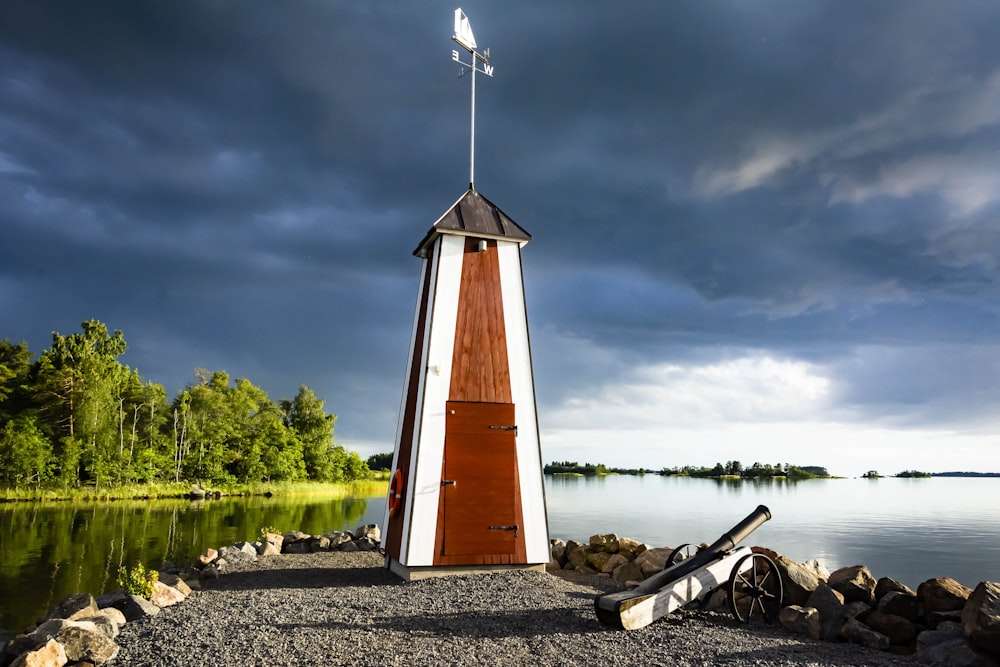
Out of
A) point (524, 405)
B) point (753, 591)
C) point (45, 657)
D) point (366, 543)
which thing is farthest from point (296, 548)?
point (753, 591)

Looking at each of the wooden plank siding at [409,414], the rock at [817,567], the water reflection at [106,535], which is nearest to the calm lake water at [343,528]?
the water reflection at [106,535]

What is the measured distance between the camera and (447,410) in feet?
35.8

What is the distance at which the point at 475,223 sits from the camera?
11789 millimetres

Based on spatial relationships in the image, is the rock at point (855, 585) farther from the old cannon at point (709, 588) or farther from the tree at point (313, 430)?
the tree at point (313, 430)

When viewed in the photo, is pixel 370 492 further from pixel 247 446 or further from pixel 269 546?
pixel 269 546

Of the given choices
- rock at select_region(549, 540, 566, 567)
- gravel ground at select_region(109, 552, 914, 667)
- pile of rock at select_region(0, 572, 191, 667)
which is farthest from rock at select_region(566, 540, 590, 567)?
pile of rock at select_region(0, 572, 191, 667)

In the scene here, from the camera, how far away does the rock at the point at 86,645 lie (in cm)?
644

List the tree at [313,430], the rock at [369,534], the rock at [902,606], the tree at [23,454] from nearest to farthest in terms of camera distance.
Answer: the rock at [902,606], the rock at [369,534], the tree at [23,454], the tree at [313,430]

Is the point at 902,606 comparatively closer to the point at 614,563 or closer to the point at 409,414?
the point at 614,563

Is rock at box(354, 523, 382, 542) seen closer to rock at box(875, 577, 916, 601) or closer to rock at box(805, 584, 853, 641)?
rock at box(805, 584, 853, 641)

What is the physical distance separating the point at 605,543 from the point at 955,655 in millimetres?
6273

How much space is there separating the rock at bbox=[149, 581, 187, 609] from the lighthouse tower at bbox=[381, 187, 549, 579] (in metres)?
3.33

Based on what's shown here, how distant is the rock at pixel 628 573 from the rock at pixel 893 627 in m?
3.81

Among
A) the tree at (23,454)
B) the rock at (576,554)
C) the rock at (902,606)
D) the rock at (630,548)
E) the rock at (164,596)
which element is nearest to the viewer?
the rock at (902,606)
